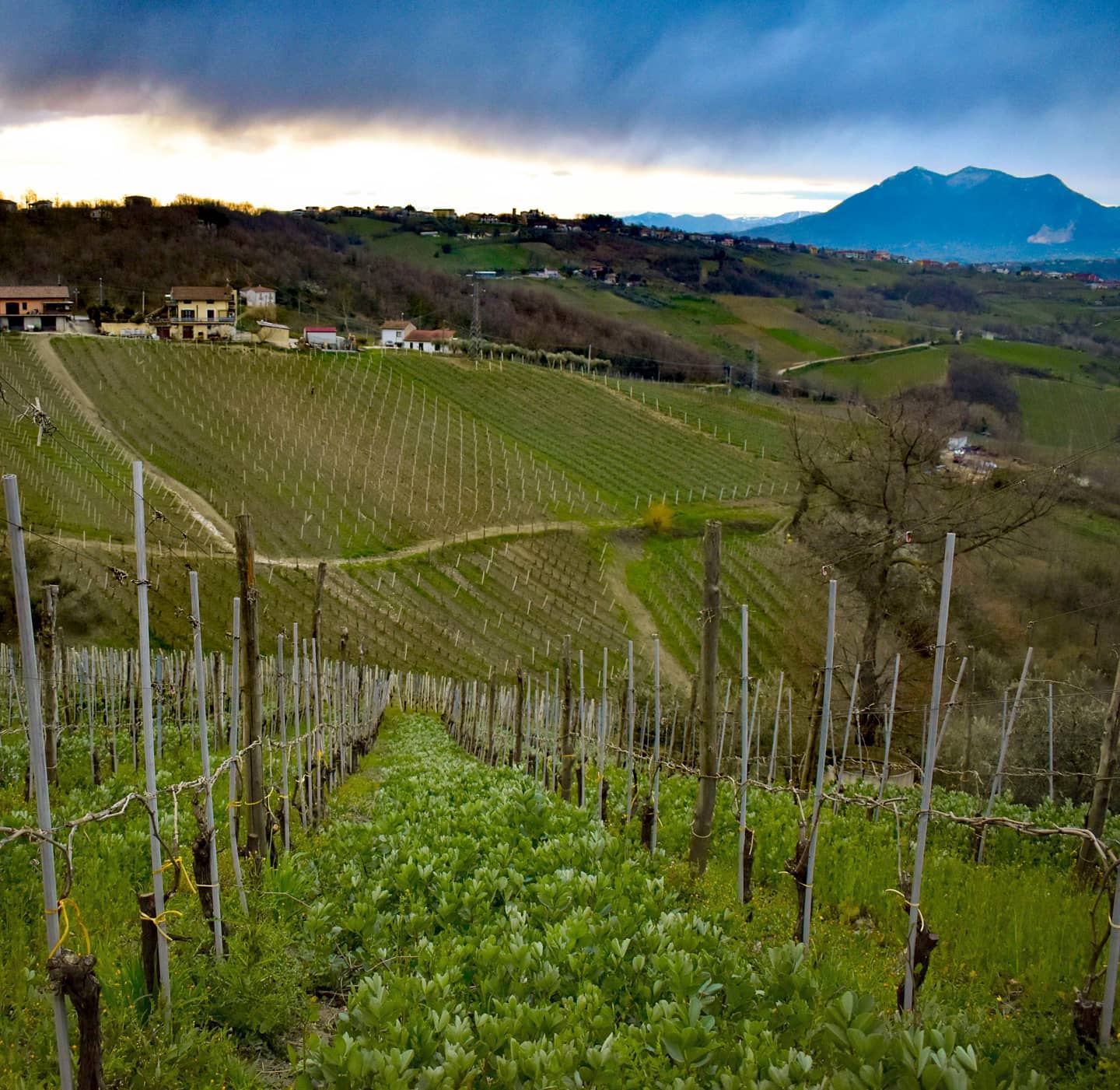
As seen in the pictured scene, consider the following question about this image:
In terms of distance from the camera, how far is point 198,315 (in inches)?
2830

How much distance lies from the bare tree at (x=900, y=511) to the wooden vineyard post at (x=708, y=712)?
14.2 meters

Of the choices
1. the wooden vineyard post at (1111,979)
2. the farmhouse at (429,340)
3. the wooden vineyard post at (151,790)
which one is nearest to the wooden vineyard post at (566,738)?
the wooden vineyard post at (151,790)

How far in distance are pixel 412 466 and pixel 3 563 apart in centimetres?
2466

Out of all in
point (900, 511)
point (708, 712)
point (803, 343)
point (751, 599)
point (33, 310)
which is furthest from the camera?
point (803, 343)

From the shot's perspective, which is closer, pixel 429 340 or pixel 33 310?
pixel 33 310

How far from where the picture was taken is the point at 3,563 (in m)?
27.3

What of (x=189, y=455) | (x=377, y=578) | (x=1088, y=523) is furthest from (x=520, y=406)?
(x=1088, y=523)

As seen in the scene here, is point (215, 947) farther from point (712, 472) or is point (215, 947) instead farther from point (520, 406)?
point (520, 406)

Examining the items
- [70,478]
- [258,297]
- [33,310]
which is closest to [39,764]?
[70,478]

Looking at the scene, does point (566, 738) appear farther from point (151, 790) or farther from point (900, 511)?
point (900, 511)

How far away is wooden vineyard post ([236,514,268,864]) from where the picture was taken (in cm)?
741

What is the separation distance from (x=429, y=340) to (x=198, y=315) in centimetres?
1855

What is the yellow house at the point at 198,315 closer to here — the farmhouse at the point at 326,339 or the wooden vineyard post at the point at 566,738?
the farmhouse at the point at 326,339

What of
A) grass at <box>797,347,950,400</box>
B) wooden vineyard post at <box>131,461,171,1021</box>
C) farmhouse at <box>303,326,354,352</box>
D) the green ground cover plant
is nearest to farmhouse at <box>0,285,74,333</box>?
farmhouse at <box>303,326,354,352</box>
